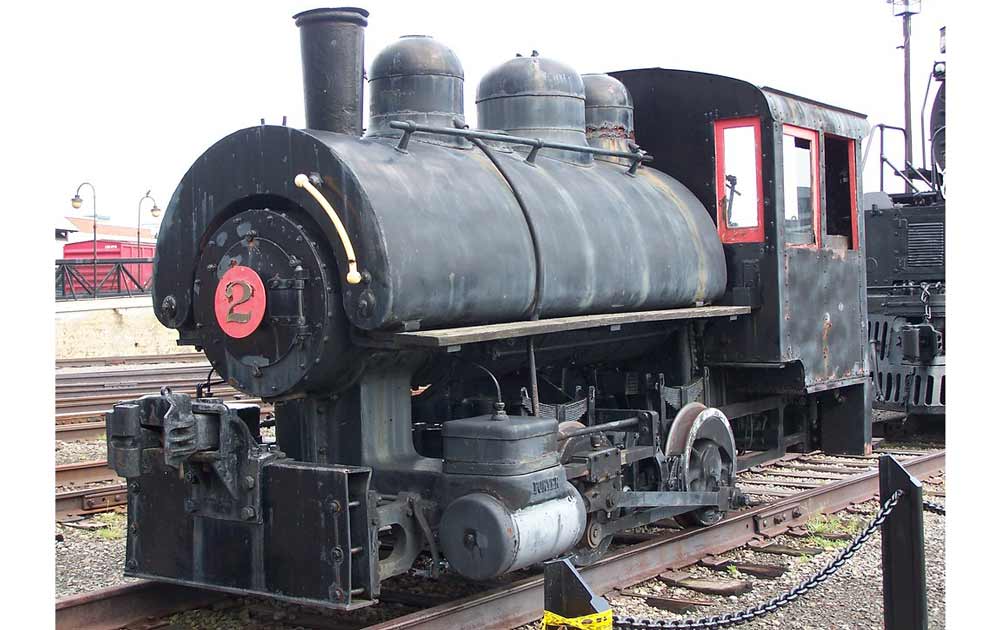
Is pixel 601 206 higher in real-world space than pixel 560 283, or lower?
higher

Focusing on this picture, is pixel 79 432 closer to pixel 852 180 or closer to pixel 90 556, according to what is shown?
pixel 90 556

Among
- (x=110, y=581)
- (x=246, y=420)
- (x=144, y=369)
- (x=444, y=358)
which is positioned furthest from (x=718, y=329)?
(x=144, y=369)

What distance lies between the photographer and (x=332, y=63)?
18.7ft

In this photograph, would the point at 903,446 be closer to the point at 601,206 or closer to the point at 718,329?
the point at 718,329

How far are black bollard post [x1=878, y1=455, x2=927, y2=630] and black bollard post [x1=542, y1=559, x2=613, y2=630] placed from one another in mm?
1666

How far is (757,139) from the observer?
7941 millimetres

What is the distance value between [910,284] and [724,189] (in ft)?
19.3

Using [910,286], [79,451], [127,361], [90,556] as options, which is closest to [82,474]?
[79,451]

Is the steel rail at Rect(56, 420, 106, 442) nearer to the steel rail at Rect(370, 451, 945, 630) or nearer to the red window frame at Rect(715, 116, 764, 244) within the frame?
the steel rail at Rect(370, 451, 945, 630)

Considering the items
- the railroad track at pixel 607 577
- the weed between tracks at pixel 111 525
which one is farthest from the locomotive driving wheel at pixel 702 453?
the weed between tracks at pixel 111 525

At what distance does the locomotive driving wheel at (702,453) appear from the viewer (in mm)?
7215

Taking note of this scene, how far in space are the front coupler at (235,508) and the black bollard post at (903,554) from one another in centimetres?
226

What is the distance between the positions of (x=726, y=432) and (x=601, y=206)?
2028 mm

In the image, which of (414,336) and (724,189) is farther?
(724,189)
